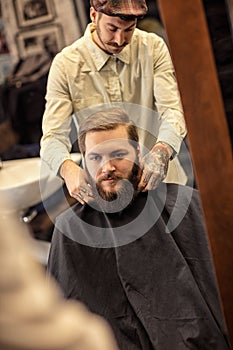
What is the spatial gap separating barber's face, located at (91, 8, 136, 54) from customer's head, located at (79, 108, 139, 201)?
0.14m

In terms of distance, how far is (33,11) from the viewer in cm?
124

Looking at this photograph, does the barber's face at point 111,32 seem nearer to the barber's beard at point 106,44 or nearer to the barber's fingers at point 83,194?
the barber's beard at point 106,44

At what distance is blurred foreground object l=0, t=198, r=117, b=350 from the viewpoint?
497 mm

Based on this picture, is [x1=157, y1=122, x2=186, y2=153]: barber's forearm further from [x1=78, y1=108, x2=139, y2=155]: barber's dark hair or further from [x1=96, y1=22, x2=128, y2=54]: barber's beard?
[x1=96, y1=22, x2=128, y2=54]: barber's beard

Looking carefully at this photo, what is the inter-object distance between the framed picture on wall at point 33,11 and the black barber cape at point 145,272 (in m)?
0.47

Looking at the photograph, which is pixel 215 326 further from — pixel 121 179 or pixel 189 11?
pixel 189 11

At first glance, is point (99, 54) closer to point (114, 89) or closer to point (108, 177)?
point (114, 89)

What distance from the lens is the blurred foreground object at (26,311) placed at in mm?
497

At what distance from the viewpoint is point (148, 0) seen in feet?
3.54

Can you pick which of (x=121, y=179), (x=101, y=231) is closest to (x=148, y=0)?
(x=121, y=179)

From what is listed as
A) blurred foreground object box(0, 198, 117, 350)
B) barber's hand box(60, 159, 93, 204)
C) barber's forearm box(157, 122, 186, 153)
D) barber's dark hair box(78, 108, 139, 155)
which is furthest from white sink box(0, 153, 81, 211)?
blurred foreground object box(0, 198, 117, 350)

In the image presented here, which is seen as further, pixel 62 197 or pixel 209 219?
pixel 62 197

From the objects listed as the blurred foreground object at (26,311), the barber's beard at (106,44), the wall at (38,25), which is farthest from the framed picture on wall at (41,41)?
the blurred foreground object at (26,311)

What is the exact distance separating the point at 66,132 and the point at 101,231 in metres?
0.25
